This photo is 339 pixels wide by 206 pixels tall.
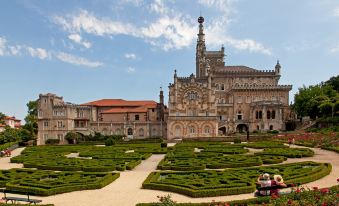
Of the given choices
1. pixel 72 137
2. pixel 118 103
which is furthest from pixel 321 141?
pixel 118 103

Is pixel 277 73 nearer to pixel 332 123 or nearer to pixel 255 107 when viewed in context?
pixel 255 107

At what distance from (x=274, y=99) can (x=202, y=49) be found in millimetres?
24894

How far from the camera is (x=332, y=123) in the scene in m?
59.2

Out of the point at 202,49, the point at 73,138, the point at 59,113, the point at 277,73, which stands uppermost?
the point at 202,49

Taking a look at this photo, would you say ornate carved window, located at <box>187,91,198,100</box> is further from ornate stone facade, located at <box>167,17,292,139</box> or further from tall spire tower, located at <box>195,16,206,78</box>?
tall spire tower, located at <box>195,16,206,78</box>

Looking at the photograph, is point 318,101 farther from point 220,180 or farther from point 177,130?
point 220,180

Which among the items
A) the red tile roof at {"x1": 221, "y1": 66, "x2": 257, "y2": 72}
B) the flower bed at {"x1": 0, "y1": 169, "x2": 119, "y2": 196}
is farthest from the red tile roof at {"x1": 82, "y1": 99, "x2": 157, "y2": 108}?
the flower bed at {"x1": 0, "y1": 169, "x2": 119, "y2": 196}

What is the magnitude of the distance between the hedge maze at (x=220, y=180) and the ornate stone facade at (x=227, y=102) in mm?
46010

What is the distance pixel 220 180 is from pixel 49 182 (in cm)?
1099

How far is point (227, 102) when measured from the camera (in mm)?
81438

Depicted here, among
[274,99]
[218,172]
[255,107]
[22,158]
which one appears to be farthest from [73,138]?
[218,172]

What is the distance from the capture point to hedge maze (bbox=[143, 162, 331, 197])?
1852 cm

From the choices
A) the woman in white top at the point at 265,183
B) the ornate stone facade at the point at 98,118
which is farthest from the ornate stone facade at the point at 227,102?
the woman in white top at the point at 265,183

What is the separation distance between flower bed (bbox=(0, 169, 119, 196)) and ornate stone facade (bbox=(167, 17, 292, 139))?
46.7m
